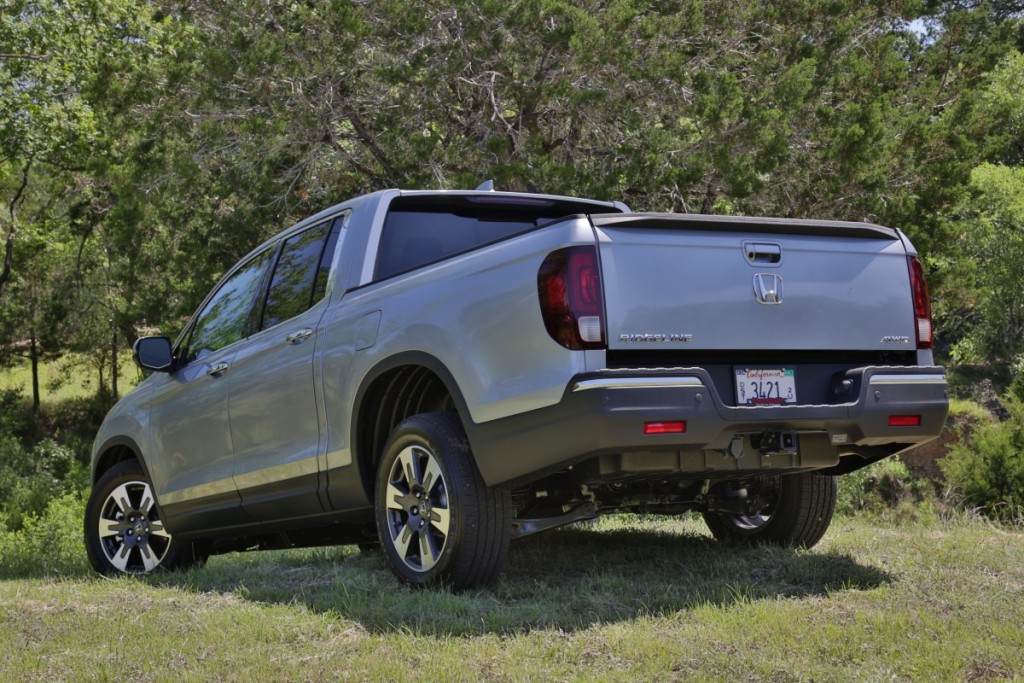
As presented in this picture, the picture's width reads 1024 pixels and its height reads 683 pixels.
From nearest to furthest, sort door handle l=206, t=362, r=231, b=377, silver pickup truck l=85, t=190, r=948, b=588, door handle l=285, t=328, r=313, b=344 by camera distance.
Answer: silver pickup truck l=85, t=190, r=948, b=588 < door handle l=285, t=328, r=313, b=344 < door handle l=206, t=362, r=231, b=377

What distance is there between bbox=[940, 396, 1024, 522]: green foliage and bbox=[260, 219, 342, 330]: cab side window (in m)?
5.57

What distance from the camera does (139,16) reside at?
17.9m

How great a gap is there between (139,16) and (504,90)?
19.4ft

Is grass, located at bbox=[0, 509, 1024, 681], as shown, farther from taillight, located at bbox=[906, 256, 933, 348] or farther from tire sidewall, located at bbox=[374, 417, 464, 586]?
taillight, located at bbox=[906, 256, 933, 348]

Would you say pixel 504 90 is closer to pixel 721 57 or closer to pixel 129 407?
pixel 721 57

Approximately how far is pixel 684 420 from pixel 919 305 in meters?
1.53

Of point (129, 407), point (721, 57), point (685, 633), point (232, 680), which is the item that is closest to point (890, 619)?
point (685, 633)

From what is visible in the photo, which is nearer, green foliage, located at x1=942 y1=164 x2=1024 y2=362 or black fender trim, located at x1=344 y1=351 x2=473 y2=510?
black fender trim, located at x1=344 y1=351 x2=473 y2=510

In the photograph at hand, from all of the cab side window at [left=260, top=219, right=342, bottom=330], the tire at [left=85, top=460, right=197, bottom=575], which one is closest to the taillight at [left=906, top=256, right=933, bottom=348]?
the cab side window at [left=260, top=219, right=342, bottom=330]

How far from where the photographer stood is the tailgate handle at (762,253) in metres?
5.01

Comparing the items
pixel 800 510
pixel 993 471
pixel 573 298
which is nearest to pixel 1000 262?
pixel 993 471

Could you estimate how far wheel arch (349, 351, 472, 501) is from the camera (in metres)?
5.57

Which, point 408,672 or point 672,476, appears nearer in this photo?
point 408,672

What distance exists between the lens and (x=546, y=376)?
4.66 meters
